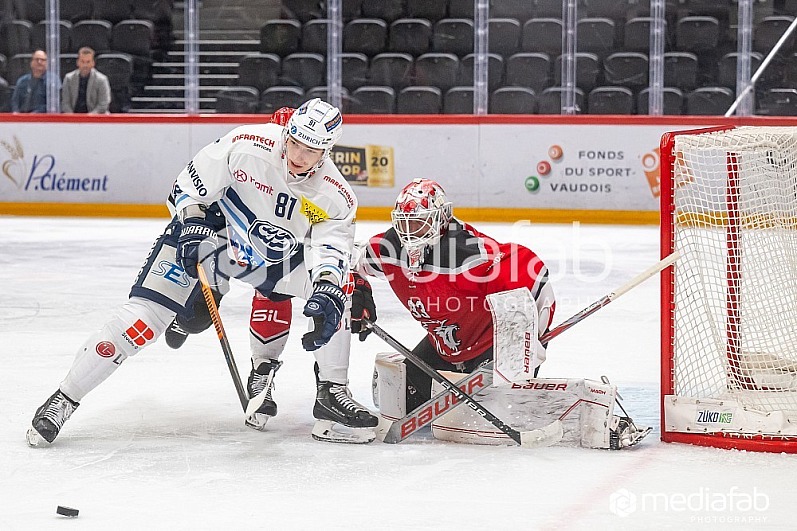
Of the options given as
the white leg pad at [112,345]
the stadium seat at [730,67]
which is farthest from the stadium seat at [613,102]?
the white leg pad at [112,345]

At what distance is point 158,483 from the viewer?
2.54 m

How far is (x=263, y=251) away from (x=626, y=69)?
6.01m

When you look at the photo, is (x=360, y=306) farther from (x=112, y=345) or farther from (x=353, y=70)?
(x=353, y=70)

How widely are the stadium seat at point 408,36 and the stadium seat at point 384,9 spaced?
0.23 feet

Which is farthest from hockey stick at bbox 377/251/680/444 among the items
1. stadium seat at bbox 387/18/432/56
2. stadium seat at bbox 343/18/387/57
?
stadium seat at bbox 387/18/432/56

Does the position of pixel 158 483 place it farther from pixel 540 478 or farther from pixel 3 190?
pixel 3 190

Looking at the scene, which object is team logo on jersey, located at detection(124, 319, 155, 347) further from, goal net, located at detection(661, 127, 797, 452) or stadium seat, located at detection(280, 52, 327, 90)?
stadium seat, located at detection(280, 52, 327, 90)

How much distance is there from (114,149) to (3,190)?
37.6 inches

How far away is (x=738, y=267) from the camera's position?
2992 millimetres

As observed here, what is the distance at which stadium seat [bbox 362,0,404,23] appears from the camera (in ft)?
29.7

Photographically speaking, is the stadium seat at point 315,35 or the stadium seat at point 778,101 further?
the stadium seat at point 315,35

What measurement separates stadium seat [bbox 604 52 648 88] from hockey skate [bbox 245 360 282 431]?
5.81 metres

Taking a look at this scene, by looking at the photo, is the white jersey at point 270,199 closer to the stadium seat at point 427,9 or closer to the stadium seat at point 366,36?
the stadium seat at point 366,36

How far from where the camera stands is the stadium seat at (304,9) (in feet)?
29.0
